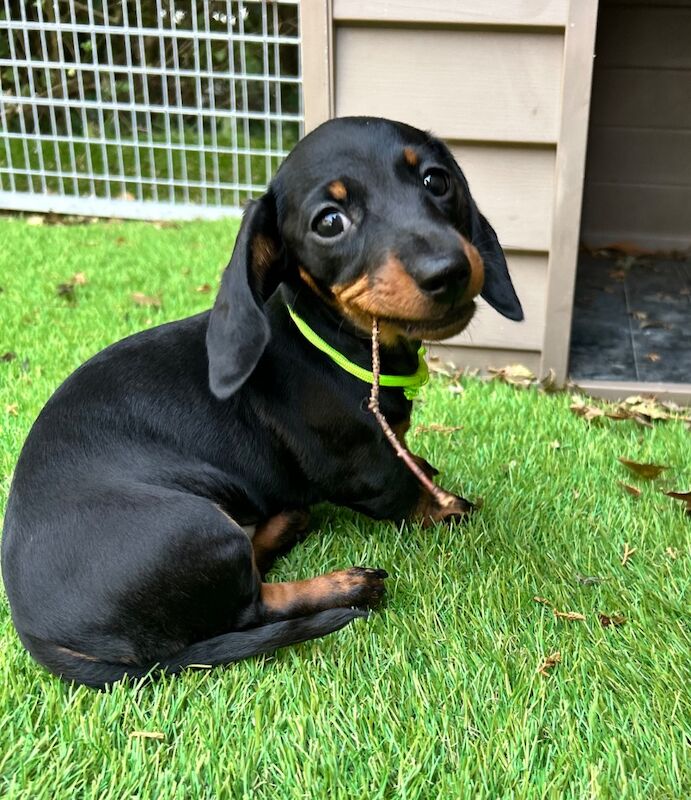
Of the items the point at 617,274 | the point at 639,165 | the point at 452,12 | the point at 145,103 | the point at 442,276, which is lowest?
the point at 617,274

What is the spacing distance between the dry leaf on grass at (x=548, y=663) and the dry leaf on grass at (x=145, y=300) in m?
3.29

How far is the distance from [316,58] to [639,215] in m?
3.82

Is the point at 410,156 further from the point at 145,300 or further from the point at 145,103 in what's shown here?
the point at 145,103

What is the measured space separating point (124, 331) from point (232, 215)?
2.85 m

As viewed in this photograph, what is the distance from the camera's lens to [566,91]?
3.10 meters

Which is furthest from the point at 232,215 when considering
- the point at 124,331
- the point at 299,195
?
the point at 299,195

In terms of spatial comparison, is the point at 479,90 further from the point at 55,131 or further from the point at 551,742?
the point at 55,131

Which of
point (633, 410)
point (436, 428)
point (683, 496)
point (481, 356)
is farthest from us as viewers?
point (481, 356)

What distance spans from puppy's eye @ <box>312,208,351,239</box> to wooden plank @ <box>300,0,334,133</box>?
1.56 m

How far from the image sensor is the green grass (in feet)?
5.08

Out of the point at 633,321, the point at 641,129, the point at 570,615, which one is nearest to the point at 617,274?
the point at 633,321

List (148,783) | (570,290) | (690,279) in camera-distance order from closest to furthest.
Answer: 1. (148,783)
2. (570,290)
3. (690,279)

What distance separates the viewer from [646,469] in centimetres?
273

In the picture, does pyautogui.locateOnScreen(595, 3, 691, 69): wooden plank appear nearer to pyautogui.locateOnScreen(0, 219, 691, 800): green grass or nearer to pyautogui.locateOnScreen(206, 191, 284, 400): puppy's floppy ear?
pyautogui.locateOnScreen(0, 219, 691, 800): green grass
